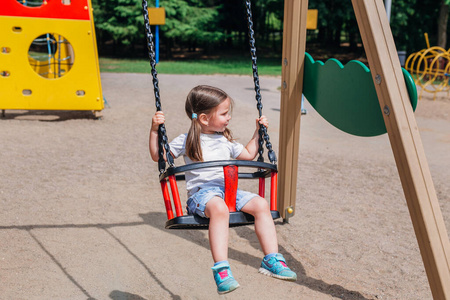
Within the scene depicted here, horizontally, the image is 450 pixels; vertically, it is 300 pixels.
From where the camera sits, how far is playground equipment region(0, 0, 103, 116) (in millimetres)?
7352

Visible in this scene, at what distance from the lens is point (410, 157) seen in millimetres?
2309

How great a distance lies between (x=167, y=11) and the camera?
1992 cm

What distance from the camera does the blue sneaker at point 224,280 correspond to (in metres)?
2.29

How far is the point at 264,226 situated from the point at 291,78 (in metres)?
1.22

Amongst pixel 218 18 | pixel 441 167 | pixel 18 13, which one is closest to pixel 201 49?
pixel 218 18

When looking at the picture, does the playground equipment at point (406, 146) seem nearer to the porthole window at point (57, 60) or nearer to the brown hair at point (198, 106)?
the brown hair at point (198, 106)

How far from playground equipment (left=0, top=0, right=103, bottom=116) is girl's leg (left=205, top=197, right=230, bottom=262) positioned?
5.60 m

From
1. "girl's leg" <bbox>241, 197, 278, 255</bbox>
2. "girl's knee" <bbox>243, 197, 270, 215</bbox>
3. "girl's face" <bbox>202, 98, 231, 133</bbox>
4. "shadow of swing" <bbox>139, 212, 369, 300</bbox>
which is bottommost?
"shadow of swing" <bbox>139, 212, 369, 300</bbox>

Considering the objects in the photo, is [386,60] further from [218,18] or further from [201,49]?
[201,49]

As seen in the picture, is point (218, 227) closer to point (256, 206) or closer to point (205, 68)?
point (256, 206)

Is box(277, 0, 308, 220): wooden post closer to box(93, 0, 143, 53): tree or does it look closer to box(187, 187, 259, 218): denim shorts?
box(187, 187, 259, 218): denim shorts

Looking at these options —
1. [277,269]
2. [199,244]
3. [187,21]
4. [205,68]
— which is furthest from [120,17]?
[277,269]

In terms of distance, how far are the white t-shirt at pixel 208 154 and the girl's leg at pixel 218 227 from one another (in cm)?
22

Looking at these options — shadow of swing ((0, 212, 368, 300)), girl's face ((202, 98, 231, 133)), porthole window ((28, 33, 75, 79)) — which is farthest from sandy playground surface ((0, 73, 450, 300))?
porthole window ((28, 33, 75, 79))
